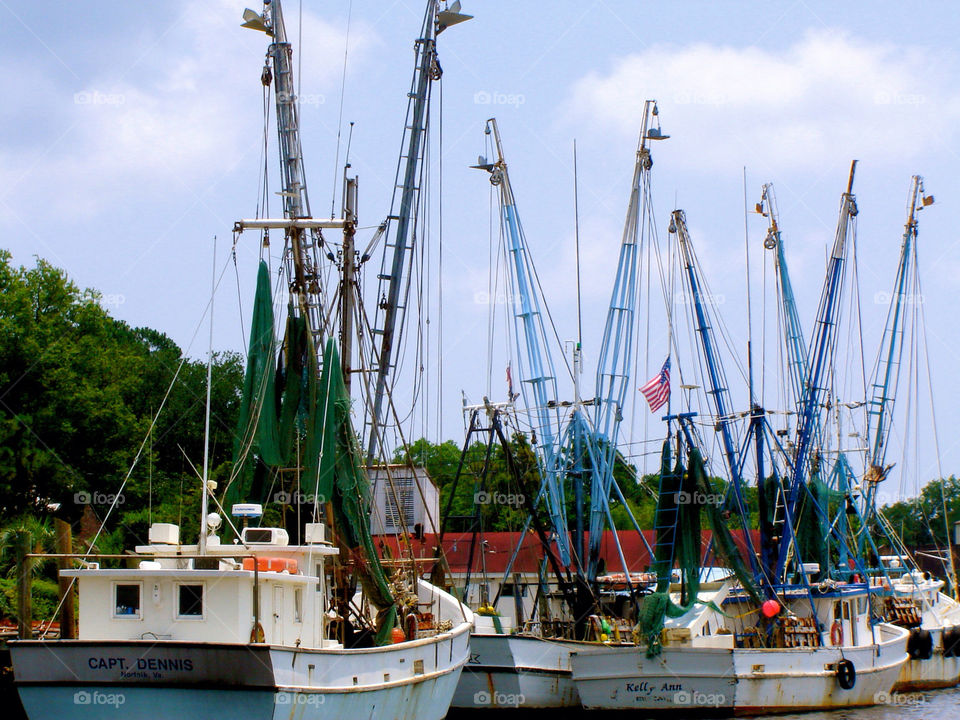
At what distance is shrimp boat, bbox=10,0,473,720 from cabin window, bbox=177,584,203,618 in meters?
0.04

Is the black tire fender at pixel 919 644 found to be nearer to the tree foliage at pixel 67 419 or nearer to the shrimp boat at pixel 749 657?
the shrimp boat at pixel 749 657

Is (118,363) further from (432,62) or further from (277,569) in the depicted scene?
(277,569)

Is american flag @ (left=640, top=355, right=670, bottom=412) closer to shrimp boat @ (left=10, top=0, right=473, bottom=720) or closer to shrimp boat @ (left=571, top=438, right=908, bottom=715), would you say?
shrimp boat @ (left=571, top=438, right=908, bottom=715)

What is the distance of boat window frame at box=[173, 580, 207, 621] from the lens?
63.7 feet

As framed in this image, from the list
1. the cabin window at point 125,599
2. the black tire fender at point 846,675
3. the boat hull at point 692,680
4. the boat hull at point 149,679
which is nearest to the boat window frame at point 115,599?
the cabin window at point 125,599

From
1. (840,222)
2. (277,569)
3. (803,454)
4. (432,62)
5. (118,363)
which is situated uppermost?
(432,62)

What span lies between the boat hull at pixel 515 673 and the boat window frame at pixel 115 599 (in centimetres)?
1150

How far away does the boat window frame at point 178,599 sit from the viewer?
19406 millimetres

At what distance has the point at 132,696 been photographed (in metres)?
18.0

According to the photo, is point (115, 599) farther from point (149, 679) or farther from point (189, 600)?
point (149, 679)

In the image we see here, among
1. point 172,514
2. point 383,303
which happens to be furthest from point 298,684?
point 172,514

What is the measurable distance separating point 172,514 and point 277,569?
22585 mm

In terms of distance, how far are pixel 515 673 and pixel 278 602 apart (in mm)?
10427

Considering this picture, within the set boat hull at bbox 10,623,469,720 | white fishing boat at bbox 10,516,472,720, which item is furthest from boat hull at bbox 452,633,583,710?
boat hull at bbox 10,623,469,720
